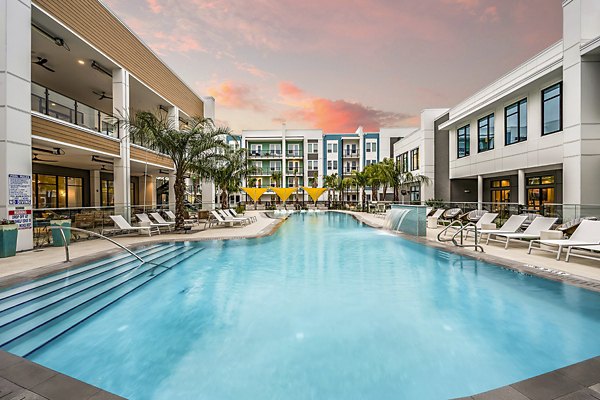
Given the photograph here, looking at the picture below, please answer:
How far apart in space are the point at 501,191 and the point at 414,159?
946 cm

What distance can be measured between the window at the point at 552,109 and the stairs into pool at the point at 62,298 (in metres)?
16.6

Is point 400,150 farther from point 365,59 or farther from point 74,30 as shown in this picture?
point 74,30

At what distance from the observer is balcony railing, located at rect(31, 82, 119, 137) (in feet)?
41.8

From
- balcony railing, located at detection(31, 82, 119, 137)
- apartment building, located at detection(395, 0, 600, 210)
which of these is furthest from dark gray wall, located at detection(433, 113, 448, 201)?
balcony railing, located at detection(31, 82, 119, 137)

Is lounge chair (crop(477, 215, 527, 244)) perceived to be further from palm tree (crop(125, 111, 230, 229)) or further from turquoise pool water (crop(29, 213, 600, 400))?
palm tree (crop(125, 111, 230, 229))

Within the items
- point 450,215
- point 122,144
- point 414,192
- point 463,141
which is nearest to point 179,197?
point 122,144

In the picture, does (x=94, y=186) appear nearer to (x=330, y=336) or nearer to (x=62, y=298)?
(x=62, y=298)

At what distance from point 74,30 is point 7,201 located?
674cm

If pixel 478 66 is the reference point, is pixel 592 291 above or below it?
below

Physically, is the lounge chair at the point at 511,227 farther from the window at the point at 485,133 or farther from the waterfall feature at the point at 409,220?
the window at the point at 485,133

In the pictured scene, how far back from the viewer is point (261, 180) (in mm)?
51562

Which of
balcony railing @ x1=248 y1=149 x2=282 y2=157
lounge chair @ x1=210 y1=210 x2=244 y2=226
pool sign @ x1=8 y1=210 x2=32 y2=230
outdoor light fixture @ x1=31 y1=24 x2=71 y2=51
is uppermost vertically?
balcony railing @ x1=248 y1=149 x2=282 y2=157

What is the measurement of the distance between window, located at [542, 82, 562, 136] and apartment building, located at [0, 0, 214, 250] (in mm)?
18598

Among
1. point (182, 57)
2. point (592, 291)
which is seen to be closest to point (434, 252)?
point (592, 291)
